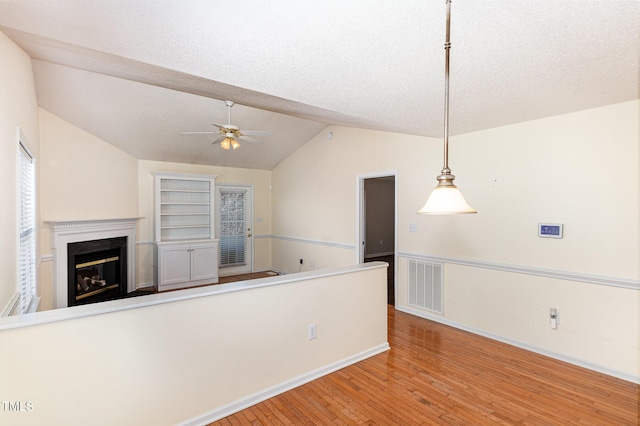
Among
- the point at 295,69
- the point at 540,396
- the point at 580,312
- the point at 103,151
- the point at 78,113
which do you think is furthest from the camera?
the point at 103,151

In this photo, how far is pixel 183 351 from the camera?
208cm

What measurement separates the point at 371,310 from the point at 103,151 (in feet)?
15.6

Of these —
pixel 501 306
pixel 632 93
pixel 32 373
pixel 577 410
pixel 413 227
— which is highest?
pixel 632 93

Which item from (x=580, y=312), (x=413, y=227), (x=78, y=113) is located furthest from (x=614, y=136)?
(x=78, y=113)

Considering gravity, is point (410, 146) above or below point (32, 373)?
above

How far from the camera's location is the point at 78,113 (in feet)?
13.8

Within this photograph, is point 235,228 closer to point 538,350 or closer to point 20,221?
point 20,221

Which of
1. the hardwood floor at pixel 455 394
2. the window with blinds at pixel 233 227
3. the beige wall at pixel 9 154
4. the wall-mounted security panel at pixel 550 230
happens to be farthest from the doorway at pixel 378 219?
the beige wall at pixel 9 154

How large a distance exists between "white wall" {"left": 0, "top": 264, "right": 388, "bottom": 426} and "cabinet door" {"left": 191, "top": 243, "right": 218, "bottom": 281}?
402 cm

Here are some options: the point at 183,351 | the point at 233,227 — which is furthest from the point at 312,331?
the point at 233,227

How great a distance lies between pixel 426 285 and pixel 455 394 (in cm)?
186

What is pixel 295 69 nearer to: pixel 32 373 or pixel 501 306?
pixel 32 373

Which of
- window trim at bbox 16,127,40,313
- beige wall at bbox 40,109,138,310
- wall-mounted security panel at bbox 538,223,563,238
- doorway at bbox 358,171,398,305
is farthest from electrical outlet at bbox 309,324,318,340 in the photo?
doorway at bbox 358,171,398,305

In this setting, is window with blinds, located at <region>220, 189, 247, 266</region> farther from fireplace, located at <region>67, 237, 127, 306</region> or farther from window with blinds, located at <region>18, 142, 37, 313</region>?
window with blinds, located at <region>18, 142, 37, 313</region>
